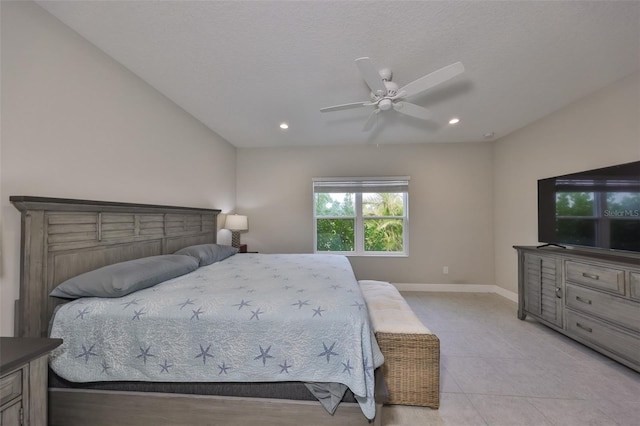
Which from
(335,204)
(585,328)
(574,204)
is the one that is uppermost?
(335,204)

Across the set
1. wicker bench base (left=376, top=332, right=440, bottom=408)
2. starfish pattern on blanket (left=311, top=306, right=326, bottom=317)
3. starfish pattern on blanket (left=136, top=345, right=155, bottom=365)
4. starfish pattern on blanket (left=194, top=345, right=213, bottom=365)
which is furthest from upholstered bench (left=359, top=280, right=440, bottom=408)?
starfish pattern on blanket (left=136, top=345, right=155, bottom=365)

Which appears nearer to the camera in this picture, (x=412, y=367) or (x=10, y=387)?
(x=10, y=387)

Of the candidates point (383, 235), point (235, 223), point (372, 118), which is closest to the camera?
point (372, 118)

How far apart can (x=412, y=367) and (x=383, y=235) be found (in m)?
2.82

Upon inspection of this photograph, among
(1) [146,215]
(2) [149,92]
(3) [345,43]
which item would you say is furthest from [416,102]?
(1) [146,215]

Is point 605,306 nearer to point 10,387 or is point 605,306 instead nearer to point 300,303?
point 300,303

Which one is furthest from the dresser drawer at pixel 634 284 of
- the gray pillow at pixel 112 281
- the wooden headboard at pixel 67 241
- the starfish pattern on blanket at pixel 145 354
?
the wooden headboard at pixel 67 241

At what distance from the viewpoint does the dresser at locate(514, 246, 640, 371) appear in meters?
1.90

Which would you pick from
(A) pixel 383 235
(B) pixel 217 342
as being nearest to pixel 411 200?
(A) pixel 383 235

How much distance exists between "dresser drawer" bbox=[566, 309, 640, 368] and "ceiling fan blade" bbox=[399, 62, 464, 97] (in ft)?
8.23

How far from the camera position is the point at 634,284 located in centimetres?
188

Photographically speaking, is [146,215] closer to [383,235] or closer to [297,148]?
[297,148]

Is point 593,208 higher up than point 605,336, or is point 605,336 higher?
A: point 593,208

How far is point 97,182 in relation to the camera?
6.18ft
